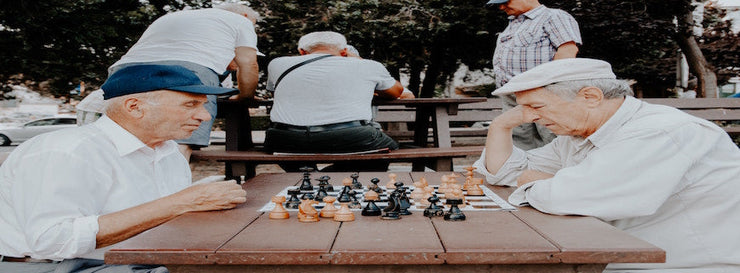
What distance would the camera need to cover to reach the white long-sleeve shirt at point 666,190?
71.2 inches

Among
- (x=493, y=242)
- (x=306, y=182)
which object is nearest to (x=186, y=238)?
(x=493, y=242)

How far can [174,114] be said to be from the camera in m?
2.18

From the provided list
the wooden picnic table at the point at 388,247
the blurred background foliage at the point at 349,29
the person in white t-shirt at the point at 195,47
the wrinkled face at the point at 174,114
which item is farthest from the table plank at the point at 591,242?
the blurred background foliage at the point at 349,29

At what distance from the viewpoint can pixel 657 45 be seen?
14164 mm

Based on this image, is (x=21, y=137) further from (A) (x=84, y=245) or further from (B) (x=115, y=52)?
(A) (x=84, y=245)

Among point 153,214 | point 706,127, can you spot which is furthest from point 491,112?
point 153,214

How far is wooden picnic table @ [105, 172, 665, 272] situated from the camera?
1.42 m

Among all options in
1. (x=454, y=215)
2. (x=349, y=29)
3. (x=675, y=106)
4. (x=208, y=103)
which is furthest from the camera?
(x=349, y=29)

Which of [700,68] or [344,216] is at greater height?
[344,216]

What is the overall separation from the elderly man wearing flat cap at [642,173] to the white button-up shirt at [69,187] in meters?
1.42

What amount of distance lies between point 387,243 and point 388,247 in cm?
4

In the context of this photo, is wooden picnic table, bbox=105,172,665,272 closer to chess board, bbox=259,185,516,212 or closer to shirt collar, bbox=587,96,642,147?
chess board, bbox=259,185,516,212

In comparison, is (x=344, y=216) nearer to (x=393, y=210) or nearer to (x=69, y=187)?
(x=393, y=210)

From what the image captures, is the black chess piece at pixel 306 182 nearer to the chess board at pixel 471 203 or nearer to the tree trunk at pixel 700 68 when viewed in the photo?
the chess board at pixel 471 203
